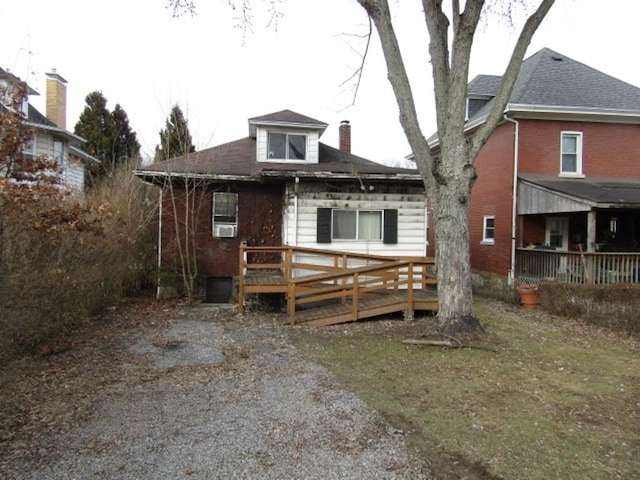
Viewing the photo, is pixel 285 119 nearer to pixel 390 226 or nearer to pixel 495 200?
pixel 390 226

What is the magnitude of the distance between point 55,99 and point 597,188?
23.7 m

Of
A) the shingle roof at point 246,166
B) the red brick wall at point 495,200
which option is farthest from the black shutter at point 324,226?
the red brick wall at point 495,200

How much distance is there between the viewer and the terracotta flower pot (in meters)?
11.9

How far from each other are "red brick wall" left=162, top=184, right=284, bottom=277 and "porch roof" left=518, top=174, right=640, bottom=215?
8.31 metres

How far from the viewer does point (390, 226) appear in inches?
488

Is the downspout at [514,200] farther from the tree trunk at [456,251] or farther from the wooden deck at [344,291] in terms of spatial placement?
the tree trunk at [456,251]

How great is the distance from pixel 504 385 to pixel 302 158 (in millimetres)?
10649

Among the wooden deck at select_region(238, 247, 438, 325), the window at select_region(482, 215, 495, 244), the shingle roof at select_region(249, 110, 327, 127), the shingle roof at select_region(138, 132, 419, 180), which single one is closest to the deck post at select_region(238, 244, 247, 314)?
the wooden deck at select_region(238, 247, 438, 325)

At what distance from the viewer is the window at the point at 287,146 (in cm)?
1449

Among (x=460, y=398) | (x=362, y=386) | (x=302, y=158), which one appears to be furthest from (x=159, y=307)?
(x=460, y=398)

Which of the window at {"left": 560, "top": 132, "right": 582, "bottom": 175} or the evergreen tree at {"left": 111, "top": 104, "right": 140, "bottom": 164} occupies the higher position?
the evergreen tree at {"left": 111, "top": 104, "right": 140, "bottom": 164}

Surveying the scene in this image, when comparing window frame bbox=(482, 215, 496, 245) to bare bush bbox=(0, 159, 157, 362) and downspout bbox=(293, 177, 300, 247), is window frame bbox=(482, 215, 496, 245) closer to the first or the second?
downspout bbox=(293, 177, 300, 247)

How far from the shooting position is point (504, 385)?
5.45 metres

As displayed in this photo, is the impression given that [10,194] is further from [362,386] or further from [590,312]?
[590,312]
